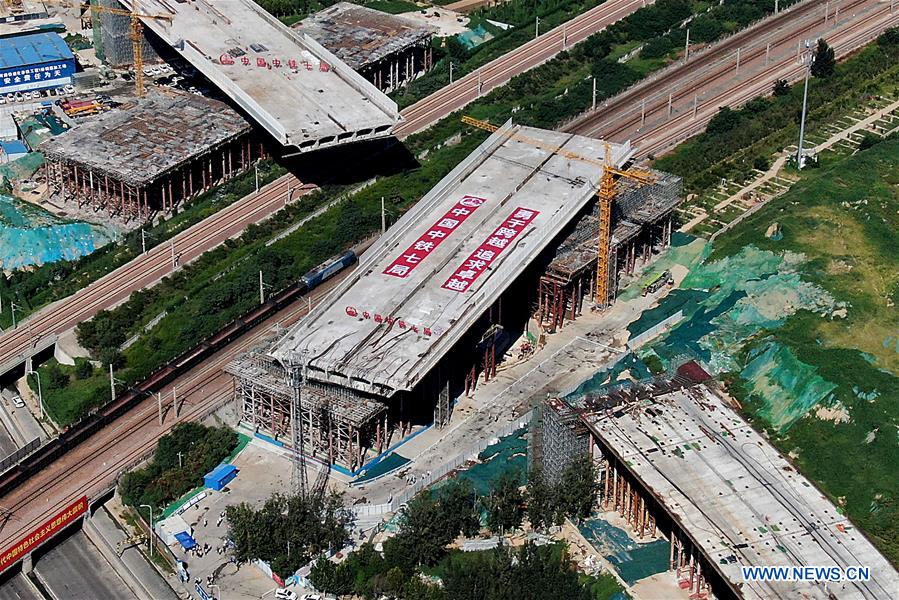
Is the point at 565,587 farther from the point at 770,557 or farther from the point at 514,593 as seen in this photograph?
the point at 770,557

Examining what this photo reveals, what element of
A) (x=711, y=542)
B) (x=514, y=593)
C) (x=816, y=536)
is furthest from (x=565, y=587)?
(x=816, y=536)

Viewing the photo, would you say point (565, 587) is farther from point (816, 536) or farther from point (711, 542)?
point (816, 536)

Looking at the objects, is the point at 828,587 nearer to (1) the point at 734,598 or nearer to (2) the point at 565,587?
(1) the point at 734,598

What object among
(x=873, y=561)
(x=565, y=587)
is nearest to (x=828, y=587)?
(x=873, y=561)

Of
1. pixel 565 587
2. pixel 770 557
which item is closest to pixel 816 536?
pixel 770 557

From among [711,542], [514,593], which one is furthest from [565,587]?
[711,542]

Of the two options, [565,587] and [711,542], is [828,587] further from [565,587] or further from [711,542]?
[565,587]
